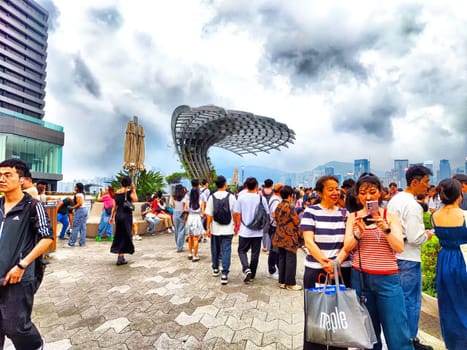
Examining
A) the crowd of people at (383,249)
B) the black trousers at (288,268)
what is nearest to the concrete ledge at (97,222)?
the crowd of people at (383,249)

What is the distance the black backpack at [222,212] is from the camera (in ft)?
14.4

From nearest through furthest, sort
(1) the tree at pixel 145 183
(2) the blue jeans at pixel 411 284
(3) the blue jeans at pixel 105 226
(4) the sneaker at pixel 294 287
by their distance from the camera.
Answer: (2) the blue jeans at pixel 411 284 → (4) the sneaker at pixel 294 287 → (3) the blue jeans at pixel 105 226 → (1) the tree at pixel 145 183

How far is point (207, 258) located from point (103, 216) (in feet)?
12.7

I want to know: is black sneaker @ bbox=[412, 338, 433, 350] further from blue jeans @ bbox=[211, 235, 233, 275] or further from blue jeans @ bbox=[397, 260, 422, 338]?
blue jeans @ bbox=[211, 235, 233, 275]

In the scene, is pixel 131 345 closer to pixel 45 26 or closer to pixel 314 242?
pixel 314 242

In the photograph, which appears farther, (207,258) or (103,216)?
(103,216)

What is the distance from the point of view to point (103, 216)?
788 centimetres

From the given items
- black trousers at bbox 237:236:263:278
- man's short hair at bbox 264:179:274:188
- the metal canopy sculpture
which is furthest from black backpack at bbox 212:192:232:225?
the metal canopy sculpture

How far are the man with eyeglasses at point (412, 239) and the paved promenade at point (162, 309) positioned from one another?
730 millimetres

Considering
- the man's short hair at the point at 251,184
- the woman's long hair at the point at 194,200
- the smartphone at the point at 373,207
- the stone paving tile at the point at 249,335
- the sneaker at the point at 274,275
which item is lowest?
the sneaker at the point at 274,275

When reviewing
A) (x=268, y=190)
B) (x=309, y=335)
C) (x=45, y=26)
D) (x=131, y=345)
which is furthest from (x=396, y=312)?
(x=45, y=26)

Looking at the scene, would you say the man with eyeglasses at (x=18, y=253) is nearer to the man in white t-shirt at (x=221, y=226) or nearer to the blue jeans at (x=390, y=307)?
the blue jeans at (x=390, y=307)

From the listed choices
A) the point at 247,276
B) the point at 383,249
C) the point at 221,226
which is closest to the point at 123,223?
the point at 221,226

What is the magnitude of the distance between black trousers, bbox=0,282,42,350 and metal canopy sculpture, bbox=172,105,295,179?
23632 millimetres
